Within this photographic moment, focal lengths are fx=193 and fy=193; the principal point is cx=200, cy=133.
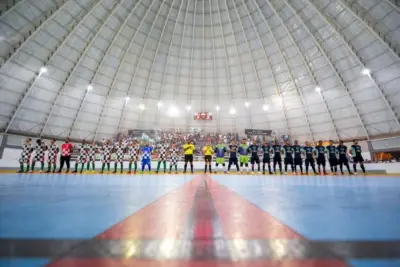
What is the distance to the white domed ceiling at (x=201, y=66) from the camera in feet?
64.0

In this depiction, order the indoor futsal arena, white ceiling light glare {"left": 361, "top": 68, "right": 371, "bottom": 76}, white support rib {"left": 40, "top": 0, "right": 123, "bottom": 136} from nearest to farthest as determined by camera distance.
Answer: the indoor futsal arena → white ceiling light glare {"left": 361, "top": 68, "right": 371, "bottom": 76} → white support rib {"left": 40, "top": 0, "right": 123, "bottom": 136}

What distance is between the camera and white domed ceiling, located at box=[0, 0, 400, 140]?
19516 millimetres

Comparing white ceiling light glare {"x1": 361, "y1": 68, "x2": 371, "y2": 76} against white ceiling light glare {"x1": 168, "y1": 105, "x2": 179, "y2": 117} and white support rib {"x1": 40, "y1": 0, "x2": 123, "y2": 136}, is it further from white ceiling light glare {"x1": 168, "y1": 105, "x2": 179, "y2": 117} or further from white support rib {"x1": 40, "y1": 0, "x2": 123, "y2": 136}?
white support rib {"x1": 40, "y1": 0, "x2": 123, "y2": 136}

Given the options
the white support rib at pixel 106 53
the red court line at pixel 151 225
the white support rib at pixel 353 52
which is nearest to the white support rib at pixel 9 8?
the white support rib at pixel 106 53

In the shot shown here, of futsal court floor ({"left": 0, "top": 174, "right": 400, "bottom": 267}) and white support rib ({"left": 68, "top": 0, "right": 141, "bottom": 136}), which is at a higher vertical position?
white support rib ({"left": 68, "top": 0, "right": 141, "bottom": 136})

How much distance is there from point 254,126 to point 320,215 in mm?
27532

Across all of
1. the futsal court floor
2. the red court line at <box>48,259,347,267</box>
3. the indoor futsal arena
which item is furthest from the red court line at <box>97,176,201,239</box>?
the indoor futsal arena

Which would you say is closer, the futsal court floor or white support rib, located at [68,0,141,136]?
the futsal court floor

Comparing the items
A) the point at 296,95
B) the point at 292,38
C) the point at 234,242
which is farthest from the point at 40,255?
the point at 296,95

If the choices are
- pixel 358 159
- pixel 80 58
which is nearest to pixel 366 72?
pixel 358 159

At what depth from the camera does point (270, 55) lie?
25.6 meters

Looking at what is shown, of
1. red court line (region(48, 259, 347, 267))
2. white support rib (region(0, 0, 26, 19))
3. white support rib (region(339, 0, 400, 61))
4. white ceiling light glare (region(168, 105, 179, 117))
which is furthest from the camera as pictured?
white ceiling light glare (region(168, 105, 179, 117))

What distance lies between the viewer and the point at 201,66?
2820 cm

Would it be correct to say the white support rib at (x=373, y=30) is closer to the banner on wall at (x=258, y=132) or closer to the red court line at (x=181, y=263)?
the banner on wall at (x=258, y=132)
